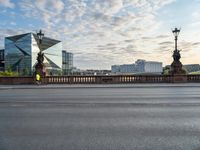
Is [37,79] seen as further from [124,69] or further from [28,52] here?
[28,52]

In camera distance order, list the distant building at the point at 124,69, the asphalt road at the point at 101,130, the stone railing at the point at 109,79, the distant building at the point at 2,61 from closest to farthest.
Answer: the asphalt road at the point at 101,130 < the stone railing at the point at 109,79 < the distant building at the point at 124,69 < the distant building at the point at 2,61

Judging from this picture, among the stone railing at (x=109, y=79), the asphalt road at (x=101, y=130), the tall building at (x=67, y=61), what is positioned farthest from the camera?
the tall building at (x=67, y=61)

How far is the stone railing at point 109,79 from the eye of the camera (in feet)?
96.0

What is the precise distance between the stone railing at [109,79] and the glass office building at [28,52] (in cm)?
8064

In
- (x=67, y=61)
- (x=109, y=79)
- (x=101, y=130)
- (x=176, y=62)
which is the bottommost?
(x=101, y=130)

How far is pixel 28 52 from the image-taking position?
11706cm

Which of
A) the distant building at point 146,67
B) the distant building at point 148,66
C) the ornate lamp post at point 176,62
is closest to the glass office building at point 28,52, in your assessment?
the distant building at point 146,67

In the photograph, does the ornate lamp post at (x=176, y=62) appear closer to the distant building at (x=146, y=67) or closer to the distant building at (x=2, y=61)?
the distant building at (x=146, y=67)

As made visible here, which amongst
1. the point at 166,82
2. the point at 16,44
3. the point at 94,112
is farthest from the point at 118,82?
the point at 16,44

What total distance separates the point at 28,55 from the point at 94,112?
111528 millimetres

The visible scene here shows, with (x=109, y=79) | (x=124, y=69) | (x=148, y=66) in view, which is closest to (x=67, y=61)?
(x=124, y=69)

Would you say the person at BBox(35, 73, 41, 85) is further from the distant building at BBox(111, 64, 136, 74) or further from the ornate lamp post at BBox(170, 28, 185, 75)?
the distant building at BBox(111, 64, 136, 74)

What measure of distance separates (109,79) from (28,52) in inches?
3665

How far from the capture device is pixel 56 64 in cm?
12631
